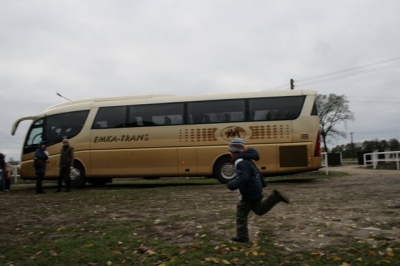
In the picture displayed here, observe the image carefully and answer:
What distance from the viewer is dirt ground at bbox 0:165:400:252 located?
5.81m

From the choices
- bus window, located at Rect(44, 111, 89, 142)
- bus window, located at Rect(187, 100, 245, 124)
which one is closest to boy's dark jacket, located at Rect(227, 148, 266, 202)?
bus window, located at Rect(187, 100, 245, 124)

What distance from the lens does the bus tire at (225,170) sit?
14234 millimetres

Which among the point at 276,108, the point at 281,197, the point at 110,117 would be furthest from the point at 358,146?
the point at 281,197

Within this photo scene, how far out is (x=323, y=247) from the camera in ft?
17.0

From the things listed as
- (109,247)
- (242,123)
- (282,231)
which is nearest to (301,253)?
(282,231)

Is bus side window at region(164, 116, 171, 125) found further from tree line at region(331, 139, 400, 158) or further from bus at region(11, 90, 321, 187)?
tree line at region(331, 139, 400, 158)

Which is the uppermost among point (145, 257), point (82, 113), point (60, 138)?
point (82, 113)

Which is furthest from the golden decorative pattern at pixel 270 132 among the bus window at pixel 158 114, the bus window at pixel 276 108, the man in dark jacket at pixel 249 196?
the man in dark jacket at pixel 249 196

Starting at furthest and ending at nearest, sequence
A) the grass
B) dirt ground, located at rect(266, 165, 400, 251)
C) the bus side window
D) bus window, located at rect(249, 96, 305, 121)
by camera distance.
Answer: the bus side window < bus window, located at rect(249, 96, 305, 121) < dirt ground, located at rect(266, 165, 400, 251) < the grass

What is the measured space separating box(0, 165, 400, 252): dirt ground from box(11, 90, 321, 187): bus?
3.38 meters

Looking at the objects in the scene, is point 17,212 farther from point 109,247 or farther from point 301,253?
point 301,253

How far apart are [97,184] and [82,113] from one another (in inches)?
125

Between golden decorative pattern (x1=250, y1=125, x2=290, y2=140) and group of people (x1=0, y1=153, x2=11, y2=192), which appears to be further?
group of people (x1=0, y1=153, x2=11, y2=192)

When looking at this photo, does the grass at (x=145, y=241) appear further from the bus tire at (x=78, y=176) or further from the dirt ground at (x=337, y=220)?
the bus tire at (x=78, y=176)
